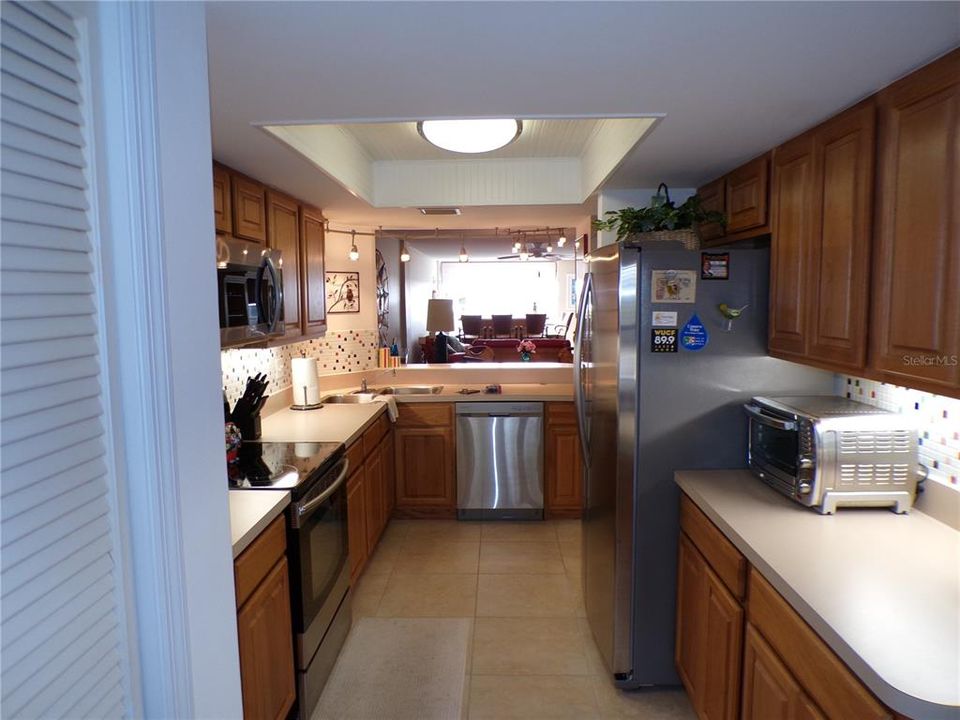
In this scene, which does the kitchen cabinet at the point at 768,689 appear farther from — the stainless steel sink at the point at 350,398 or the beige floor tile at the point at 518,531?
the stainless steel sink at the point at 350,398

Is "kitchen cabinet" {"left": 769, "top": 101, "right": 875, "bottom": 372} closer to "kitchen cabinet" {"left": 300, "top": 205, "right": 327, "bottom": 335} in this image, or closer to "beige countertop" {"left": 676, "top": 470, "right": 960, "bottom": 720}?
"beige countertop" {"left": 676, "top": 470, "right": 960, "bottom": 720}

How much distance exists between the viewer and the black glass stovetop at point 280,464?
6.95 ft

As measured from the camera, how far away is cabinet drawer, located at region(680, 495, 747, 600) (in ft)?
5.61

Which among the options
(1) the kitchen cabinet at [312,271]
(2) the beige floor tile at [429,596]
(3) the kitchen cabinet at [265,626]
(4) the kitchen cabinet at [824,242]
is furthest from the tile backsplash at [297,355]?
(4) the kitchen cabinet at [824,242]

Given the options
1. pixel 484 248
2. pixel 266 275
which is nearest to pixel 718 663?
pixel 266 275

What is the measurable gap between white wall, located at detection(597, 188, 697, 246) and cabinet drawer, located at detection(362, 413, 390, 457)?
68.1 inches

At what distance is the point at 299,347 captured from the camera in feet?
13.1

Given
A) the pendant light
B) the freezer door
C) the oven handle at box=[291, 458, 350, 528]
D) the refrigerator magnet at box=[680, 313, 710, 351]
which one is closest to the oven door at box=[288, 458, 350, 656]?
the oven handle at box=[291, 458, 350, 528]

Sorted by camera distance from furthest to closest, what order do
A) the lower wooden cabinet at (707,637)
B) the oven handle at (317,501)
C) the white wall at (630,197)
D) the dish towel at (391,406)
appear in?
the dish towel at (391,406)
the white wall at (630,197)
the oven handle at (317,501)
the lower wooden cabinet at (707,637)

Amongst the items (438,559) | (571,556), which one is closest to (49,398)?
(438,559)

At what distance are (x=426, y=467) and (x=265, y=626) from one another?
2.24 metres

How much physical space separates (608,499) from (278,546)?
51.6 inches

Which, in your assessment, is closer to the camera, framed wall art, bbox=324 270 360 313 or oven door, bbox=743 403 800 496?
oven door, bbox=743 403 800 496

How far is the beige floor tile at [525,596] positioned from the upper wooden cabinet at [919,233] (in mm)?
1982
